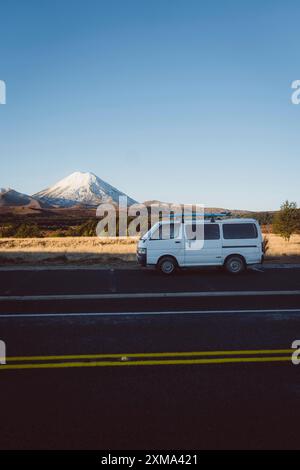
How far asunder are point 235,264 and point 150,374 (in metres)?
10.1

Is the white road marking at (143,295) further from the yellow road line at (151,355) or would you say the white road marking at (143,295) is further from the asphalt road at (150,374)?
the yellow road line at (151,355)

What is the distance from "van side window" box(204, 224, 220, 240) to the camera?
14461 mm

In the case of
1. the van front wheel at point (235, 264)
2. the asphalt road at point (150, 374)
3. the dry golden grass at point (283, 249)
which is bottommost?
the asphalt road at point (150, 374)

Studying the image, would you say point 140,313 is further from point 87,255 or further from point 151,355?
point 87,255

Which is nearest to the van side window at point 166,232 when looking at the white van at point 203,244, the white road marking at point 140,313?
the white van at point 203,244

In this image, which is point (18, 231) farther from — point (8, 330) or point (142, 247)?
point (8, 330)

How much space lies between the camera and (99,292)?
1134cm

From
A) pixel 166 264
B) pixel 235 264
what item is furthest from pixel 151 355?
pixel 235 264

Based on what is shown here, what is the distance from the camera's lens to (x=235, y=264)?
14688 millimetres

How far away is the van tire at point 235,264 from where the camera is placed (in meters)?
14.7

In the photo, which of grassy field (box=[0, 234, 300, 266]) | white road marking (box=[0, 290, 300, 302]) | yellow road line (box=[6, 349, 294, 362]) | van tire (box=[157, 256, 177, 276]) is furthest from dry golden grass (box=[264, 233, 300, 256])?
yellow road line (box=[6, 349, 294, 362])

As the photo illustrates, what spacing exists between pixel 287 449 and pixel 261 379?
146cm
